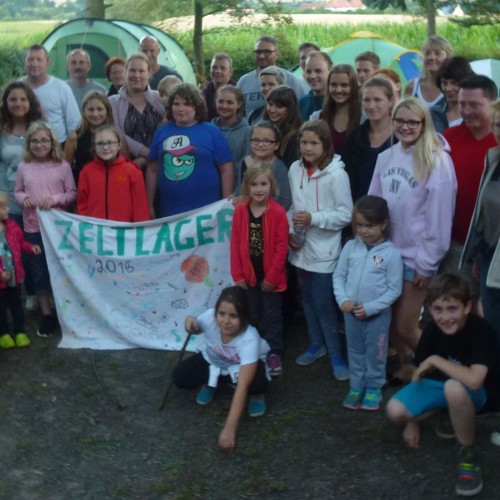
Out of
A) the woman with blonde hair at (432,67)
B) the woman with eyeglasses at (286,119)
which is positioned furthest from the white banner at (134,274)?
the woman with blonde hair at (432,67)

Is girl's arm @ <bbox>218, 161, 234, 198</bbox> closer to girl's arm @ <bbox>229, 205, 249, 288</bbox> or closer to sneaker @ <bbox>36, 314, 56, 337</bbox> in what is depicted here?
girl's arm @ <bbox>229, 205, 249, 288</bbox>

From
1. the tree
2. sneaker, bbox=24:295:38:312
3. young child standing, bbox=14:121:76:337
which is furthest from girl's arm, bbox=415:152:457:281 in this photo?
the tree

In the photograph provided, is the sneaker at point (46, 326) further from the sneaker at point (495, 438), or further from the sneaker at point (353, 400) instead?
the sneaker at point (495, 438)

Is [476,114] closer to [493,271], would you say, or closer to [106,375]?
[493,271]

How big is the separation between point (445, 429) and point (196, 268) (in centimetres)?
237

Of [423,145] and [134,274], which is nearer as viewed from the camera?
[423,145]

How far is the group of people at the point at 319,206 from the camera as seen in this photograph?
4.91 metres

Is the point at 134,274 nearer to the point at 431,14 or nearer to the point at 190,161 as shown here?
the point at 190,161

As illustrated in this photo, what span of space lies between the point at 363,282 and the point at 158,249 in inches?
72.0

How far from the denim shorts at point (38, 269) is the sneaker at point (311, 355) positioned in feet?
6.98

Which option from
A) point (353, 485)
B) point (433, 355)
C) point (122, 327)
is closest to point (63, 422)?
point (122, 327)

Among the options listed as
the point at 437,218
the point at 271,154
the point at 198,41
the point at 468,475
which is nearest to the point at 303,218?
the point at 271,154

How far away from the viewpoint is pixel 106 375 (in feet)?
20.3

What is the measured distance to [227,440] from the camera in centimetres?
503
